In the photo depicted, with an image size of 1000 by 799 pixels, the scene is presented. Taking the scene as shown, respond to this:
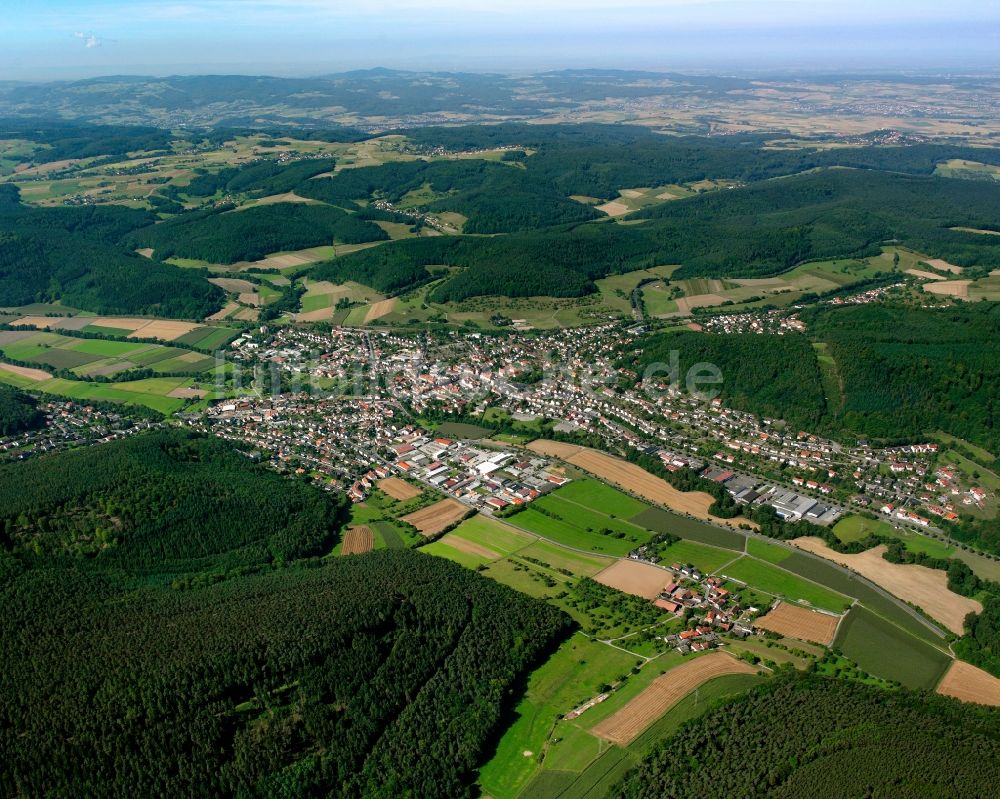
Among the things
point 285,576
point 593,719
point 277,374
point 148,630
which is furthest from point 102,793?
point 277,374

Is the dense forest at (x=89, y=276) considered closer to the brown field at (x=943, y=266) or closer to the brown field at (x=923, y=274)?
the brown field at (x=923, y=274)

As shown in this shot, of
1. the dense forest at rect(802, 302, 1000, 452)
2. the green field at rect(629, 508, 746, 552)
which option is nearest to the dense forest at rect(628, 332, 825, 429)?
the dense forest at rect(802, 302, 1000, 452)

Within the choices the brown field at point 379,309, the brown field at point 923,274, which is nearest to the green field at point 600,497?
the brown field at point 379,309

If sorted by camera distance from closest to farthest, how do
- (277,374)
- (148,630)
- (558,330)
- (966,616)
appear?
(148,630) < (966,616) < (277,374) < (558,330)

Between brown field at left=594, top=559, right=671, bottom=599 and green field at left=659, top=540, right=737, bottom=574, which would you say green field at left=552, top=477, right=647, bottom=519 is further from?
brown field at left=594, top=559, right=671, bottom=599

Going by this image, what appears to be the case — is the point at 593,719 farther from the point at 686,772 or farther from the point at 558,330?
the point at 558,330

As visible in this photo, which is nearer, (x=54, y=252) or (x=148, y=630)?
(x=148, y=630)

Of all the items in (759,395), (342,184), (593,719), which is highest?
(342,184)
